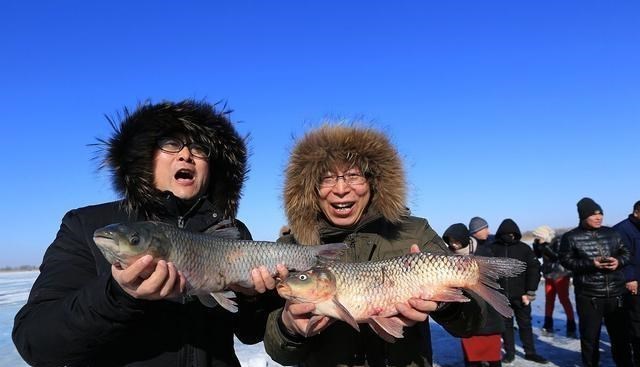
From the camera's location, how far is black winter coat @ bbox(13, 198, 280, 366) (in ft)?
7.16

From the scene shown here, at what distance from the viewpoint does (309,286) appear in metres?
2.69

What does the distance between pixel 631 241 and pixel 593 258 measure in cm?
115

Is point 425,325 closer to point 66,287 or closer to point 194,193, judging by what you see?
point 194,193

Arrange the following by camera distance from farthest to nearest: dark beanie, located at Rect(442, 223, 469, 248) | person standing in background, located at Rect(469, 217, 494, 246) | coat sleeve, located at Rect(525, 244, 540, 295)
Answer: person standing in background, located at Rect(469, 217, 494, 246)
coat sleeve, located at Rect(525, 244, 540, 295)
dark beanie, located at Rect(442, 223, 469, 248)

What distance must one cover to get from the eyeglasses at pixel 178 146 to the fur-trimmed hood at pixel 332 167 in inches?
27.2

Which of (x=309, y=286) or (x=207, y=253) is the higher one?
(x=207, y=253)

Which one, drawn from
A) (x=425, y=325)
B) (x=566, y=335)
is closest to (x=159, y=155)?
(x=425, y=325)

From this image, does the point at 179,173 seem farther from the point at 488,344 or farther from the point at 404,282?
the point at 488,344

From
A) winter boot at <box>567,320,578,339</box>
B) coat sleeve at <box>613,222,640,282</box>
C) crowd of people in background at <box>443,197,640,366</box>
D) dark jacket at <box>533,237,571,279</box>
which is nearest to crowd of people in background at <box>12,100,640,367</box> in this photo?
crowd of people in background at <box>443,197,640,366</box>

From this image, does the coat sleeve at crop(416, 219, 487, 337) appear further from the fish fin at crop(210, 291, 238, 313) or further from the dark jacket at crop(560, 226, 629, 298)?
the dark jacket at crop(560, 226, 629, 298)

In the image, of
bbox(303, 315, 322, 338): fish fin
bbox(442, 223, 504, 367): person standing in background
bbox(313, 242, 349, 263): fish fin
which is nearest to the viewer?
bbox(303, 315, 322, 338): fish fin

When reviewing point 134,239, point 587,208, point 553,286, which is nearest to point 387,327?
point 134,239

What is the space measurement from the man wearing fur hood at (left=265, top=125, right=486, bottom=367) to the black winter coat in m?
0.45

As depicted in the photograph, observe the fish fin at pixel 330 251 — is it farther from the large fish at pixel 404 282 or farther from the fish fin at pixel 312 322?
the fish fin at pixel 312 322
